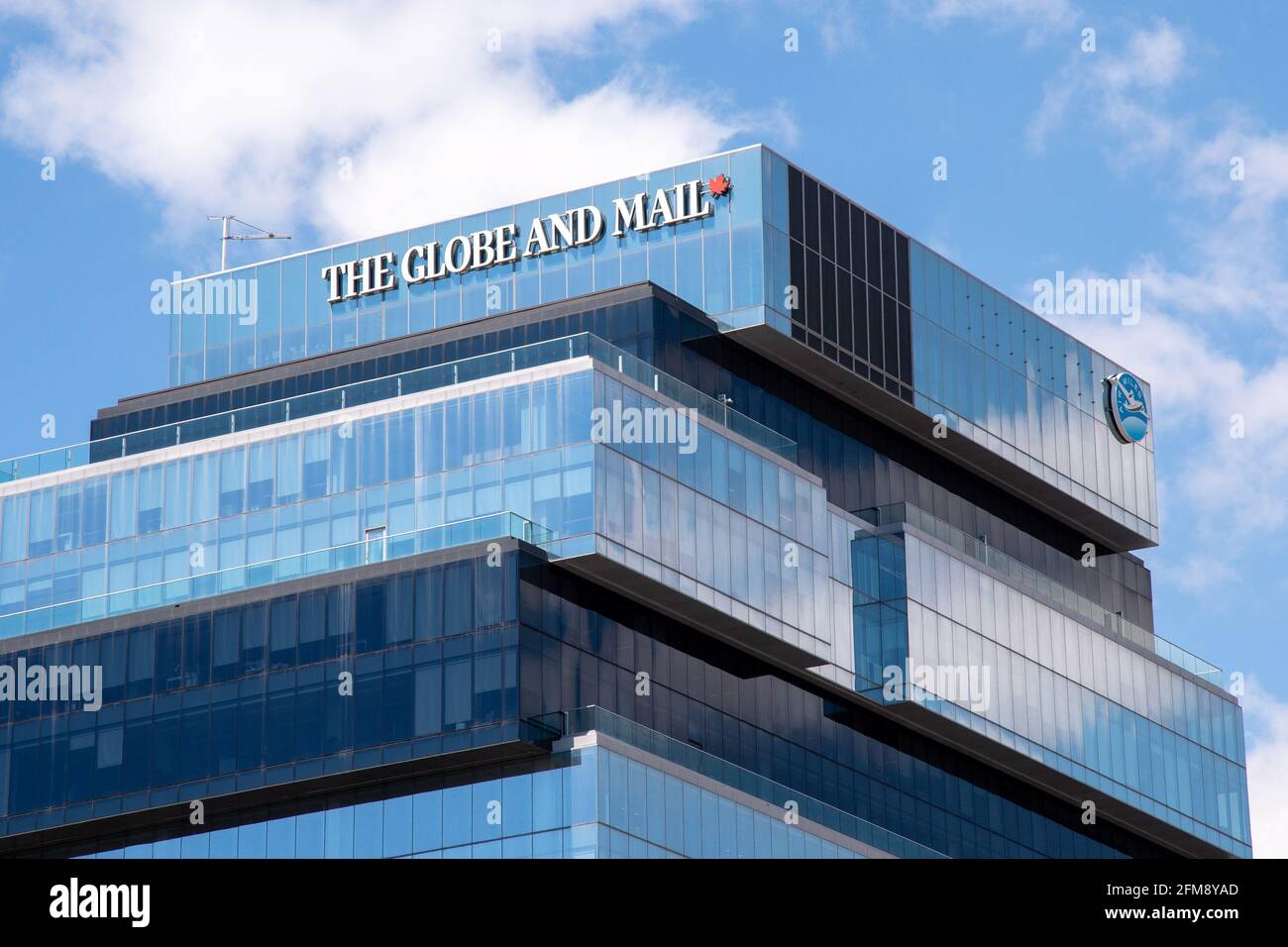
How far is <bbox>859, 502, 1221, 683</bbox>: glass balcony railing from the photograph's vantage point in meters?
109

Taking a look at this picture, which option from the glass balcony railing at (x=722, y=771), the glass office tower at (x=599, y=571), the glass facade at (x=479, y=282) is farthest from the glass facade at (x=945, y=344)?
Result: the glass balcony railing at (x=722, y=771)

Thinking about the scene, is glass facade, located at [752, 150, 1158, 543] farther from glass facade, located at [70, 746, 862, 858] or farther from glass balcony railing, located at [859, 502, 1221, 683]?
glass facade, located at [70, 746, 862, 858]

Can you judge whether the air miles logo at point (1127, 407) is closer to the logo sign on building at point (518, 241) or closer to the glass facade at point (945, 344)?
the glass facade at point (945, 344)

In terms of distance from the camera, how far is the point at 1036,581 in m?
118

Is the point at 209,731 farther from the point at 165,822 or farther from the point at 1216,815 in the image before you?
the point at 1216,815

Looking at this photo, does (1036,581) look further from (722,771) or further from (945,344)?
(722,771)

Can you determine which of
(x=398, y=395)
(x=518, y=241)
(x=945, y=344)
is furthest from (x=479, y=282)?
(x=945, y=344)

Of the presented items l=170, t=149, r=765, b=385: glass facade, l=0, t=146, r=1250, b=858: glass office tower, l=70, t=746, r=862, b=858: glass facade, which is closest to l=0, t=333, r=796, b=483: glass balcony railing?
l=0, t=146, r=1250, b=858: glass office tower

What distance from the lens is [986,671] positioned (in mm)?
110125

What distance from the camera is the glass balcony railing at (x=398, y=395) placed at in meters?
95.5

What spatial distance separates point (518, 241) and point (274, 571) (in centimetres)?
2029

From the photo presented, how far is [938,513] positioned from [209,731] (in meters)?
35.9

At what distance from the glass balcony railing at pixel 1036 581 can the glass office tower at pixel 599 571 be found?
23 cm
